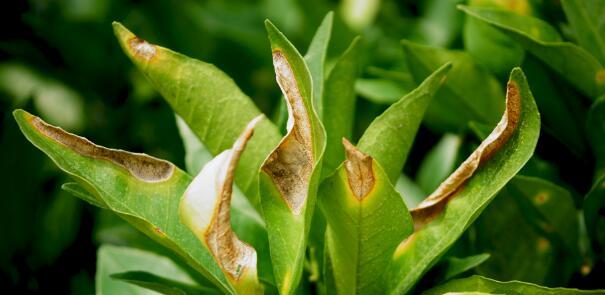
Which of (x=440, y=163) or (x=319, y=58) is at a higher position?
(x=319, y=58)

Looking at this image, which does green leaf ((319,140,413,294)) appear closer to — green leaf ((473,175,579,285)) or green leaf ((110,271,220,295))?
green leaf ((110,271,220,295))

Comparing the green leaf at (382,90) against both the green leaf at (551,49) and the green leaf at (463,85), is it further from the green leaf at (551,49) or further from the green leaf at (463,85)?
the green leaf at (551,49)

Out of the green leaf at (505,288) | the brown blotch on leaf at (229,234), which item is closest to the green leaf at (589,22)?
the green leaf at (505,288)

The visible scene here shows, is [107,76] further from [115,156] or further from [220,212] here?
[220,212]

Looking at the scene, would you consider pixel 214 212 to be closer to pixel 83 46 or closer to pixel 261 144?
pixel 261 144

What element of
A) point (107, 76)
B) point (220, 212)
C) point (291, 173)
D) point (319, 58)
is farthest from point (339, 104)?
point (107, 76)

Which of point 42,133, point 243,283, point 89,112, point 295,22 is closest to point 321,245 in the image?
point 243,283
